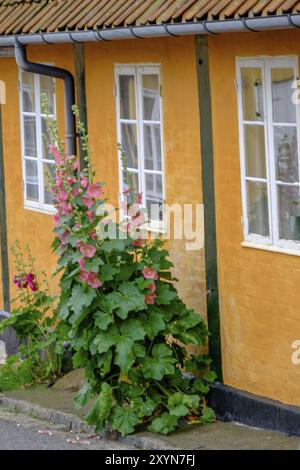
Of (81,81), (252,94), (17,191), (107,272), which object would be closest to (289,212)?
(252,94)

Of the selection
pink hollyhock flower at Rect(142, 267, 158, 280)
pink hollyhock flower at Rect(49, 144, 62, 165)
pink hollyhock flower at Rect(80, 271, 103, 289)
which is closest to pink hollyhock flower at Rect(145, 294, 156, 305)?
pink hollyhock flower at Rect(142, 267, 158, 280)

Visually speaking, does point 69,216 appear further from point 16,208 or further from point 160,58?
point 16,208

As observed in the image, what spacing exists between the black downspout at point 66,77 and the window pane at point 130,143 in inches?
36.7

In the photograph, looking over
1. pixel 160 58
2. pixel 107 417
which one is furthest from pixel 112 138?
pixel 107 417

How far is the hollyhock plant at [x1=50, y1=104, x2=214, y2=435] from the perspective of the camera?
423 inches

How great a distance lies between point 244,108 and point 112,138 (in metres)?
2.25

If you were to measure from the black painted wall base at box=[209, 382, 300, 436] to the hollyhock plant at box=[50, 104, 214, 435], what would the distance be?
0.19 m

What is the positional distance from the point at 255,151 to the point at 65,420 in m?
2.90

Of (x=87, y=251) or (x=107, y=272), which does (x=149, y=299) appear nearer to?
(x=107, y=272)

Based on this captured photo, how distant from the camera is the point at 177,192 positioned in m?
11.7

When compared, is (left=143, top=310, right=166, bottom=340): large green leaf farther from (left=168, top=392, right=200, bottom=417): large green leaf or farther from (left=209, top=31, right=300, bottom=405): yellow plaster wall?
(left=209, top=31, right=300, bottom=405): yellow plaster wall

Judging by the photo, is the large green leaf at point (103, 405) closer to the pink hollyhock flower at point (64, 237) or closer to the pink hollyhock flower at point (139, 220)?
the pink hollyhock flower at point (64, 237)

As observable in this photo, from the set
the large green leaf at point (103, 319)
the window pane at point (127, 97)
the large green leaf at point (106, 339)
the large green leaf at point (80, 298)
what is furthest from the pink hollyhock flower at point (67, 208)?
the window pane at point (127, 97)

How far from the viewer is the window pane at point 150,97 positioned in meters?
12.0
